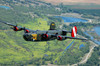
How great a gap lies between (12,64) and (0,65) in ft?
43.3

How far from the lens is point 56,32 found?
61.6 metres

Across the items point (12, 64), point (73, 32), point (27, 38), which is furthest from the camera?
point (12, 64)

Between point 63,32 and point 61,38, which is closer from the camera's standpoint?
point 61,38

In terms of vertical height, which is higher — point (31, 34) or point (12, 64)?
point (31, 34)

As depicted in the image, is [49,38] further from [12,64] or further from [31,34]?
[12,64]

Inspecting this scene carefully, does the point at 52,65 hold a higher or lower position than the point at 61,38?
lower

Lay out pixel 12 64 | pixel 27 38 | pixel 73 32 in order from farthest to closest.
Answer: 1. pixel 12 64
2. pixel 73 32
3. pixel 27 38

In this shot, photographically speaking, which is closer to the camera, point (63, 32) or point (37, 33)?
point (37, 33)

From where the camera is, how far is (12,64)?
198m

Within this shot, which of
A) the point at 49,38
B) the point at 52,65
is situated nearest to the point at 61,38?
the point at 49,38

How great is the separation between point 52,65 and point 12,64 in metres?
42.4

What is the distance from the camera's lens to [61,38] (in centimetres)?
5359

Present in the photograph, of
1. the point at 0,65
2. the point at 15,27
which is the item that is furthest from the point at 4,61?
the point at 15,27

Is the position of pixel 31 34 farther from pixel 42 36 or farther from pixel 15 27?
pixel 15 27
